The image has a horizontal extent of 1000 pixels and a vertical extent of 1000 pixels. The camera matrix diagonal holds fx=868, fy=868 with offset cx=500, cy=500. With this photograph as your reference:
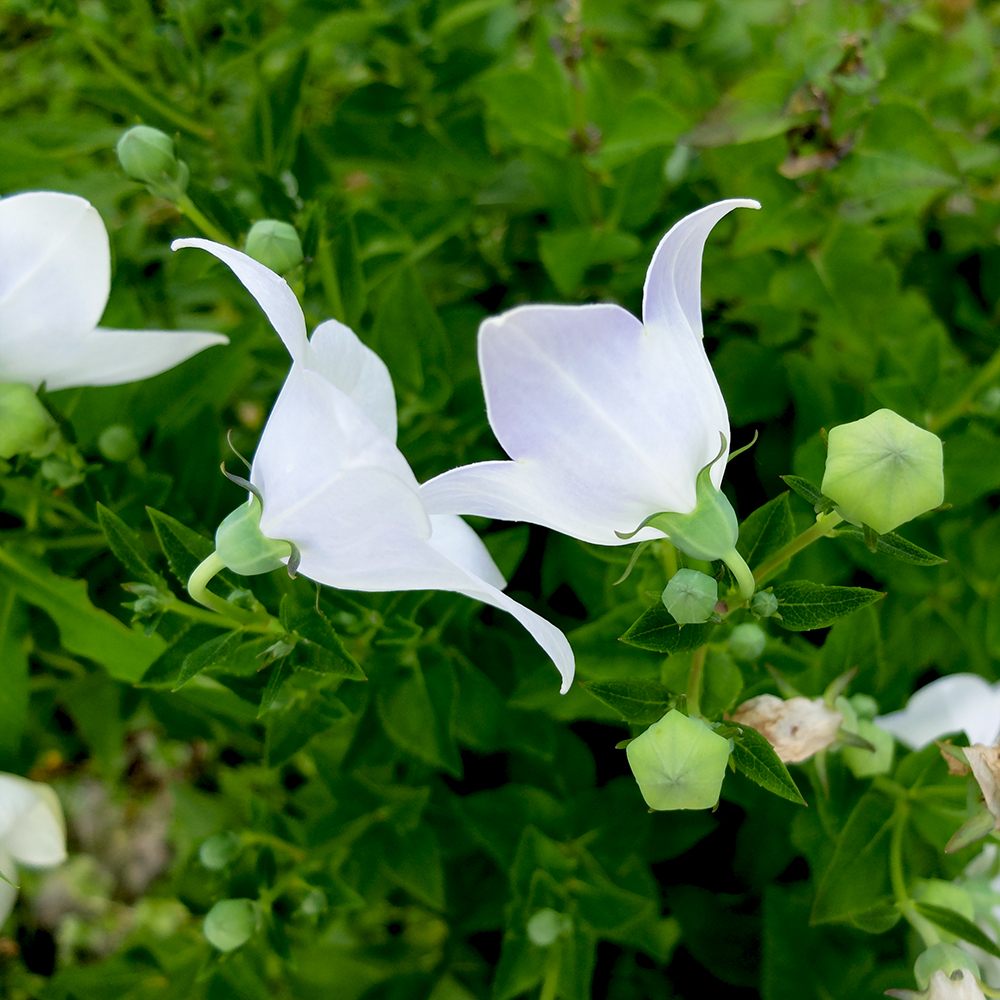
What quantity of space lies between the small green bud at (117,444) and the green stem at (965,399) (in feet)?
2.94

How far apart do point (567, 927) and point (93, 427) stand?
2.46 ft

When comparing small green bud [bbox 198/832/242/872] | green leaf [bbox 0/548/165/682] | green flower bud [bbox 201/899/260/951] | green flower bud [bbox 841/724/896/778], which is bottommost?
small green bud [bbox 198/832/242/872]

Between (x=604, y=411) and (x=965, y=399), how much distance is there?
2.40ft

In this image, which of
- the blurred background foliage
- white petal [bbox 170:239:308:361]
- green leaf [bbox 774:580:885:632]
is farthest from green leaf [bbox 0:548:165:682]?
green leaf [bbox 774:580:885:632]

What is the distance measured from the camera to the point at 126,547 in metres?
0.69

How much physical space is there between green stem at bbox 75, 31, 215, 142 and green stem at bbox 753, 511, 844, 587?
889mm

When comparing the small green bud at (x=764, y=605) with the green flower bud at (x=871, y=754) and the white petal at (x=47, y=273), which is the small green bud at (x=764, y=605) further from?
the white petal at (x=47, y=273)

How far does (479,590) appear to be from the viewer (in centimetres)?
49

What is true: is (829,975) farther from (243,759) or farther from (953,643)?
(243,759)

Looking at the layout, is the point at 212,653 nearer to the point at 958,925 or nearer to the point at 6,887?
the point at 6,887

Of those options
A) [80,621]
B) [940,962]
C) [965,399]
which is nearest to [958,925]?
[940,962]

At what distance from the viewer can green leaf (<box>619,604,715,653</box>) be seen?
22.5 inches

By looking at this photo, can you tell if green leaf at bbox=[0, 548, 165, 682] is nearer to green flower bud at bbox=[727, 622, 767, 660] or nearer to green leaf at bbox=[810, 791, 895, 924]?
green flower bud at bbox=[727, 622, 767, 660]

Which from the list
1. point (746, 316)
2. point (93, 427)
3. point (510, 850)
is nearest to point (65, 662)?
point (93, 427)
